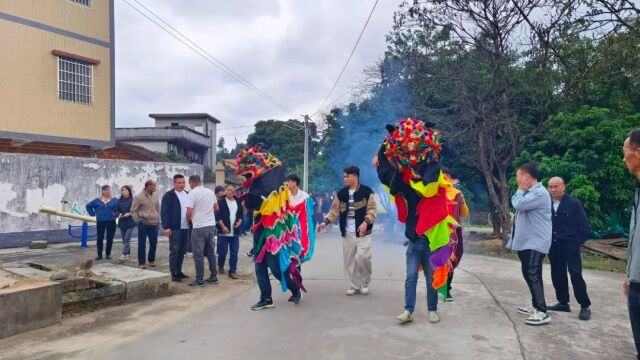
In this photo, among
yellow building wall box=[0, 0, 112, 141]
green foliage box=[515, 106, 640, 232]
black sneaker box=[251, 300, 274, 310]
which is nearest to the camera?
black sneaker box=[251, 300, 274, 310]

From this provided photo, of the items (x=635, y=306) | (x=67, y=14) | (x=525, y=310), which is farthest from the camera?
(x=67, y=14)

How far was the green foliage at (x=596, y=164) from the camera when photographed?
468 inches

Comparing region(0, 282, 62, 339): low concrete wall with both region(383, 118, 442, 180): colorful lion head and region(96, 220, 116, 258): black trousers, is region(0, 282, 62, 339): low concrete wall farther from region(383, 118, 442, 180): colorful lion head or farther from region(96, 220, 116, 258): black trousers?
region(96, 220, 116, 258): black trousers

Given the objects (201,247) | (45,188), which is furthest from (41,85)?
(201,247)

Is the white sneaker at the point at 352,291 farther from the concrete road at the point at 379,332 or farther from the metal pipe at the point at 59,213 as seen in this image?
the metal pipe at the point at 59,213

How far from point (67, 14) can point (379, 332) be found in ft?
55.0

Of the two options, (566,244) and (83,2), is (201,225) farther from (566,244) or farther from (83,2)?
(83,2)

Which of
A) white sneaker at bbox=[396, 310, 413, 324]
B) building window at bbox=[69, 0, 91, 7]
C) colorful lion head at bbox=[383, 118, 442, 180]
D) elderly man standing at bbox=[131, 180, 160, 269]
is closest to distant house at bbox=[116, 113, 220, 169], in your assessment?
building window at bbox=[69, 0, 91, 7]

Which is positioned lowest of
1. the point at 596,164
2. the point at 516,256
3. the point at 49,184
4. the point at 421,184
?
the point at 516,256

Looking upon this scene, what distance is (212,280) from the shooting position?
24.9 feet

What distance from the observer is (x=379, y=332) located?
482 centimetres

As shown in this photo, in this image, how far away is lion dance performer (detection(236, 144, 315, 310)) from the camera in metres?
5.97

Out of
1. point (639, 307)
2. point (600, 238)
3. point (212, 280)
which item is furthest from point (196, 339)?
point (600, 238)

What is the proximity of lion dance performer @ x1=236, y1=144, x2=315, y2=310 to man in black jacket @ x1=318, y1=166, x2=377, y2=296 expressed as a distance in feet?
2.09
